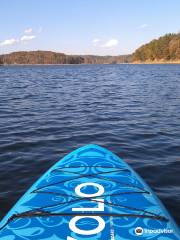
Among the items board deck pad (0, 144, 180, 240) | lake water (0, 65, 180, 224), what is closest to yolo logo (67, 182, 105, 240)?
board deck pad (0, 144, 180, 240)

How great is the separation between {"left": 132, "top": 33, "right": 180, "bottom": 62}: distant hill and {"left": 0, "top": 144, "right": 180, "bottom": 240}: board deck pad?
15762 cm

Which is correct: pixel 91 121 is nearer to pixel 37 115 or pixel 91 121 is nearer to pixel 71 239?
pixel 37 115

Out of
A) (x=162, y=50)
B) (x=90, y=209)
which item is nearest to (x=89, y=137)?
(x=90, y=209)

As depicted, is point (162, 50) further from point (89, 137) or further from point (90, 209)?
point (90, 209)

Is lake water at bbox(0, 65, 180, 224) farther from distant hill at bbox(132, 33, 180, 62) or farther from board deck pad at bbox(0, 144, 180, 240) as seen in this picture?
distant hill at bbox(132, 33, 180, 62)

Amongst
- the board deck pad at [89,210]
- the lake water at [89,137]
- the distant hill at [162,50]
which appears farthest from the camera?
the distant hill at [162,50]

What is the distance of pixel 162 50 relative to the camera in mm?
168750

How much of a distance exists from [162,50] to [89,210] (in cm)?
17187

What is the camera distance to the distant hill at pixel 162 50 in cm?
16088

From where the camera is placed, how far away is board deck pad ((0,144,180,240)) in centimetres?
483

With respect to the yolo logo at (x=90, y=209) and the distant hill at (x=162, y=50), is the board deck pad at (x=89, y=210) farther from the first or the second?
the distant hill at (x=162, y=50)

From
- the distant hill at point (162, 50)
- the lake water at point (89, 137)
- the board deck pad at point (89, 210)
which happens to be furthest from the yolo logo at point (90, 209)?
the distant hill at point (162, 50)

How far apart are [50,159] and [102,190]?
4.25 metres

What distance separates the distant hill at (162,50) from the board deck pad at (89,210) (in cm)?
15762
